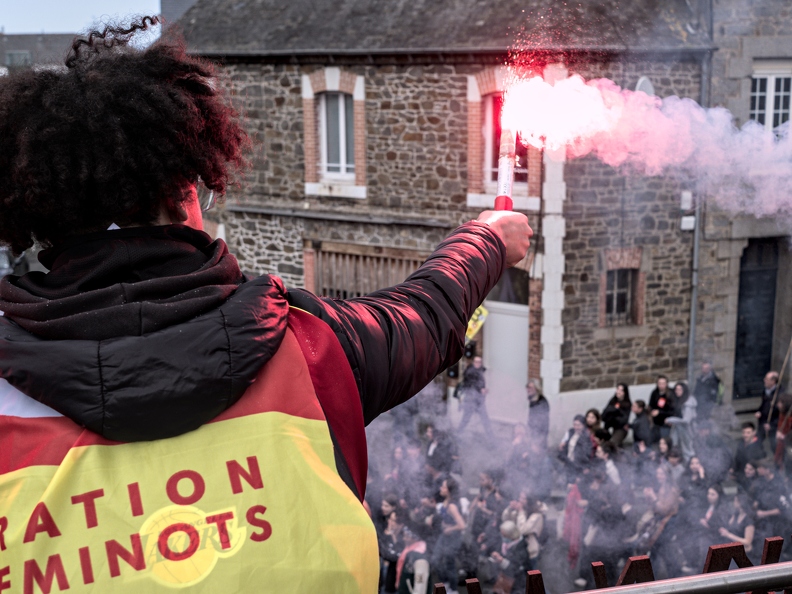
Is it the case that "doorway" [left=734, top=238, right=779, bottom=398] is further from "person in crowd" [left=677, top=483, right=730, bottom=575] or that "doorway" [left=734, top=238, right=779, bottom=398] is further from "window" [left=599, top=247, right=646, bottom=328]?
"person in crowd" [left=677, top=483, right=730, bottom=575]

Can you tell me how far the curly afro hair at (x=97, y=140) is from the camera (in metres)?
1.33

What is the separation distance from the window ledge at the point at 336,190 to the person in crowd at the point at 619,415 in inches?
187

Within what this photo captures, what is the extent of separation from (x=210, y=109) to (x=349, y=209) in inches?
442

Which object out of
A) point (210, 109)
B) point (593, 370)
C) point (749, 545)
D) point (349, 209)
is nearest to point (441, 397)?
point (593, 370)

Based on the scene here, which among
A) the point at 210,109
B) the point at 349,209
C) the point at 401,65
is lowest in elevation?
the point at 349,209

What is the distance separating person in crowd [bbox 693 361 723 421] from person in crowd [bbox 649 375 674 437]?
1.11 meters

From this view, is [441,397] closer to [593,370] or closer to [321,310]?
[593,370]

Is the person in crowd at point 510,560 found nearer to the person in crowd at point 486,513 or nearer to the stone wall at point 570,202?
the person in crowd at point 486,513

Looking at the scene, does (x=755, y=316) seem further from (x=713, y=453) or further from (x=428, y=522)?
(x=428, y=522)

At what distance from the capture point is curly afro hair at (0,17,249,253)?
1333mm

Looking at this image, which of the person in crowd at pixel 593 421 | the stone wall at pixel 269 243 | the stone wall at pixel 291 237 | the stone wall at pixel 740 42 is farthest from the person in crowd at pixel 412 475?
the stone wall at pixel 740 42

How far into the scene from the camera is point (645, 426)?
9.01m

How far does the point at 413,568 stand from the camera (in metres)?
6.78

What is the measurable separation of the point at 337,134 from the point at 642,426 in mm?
6175
